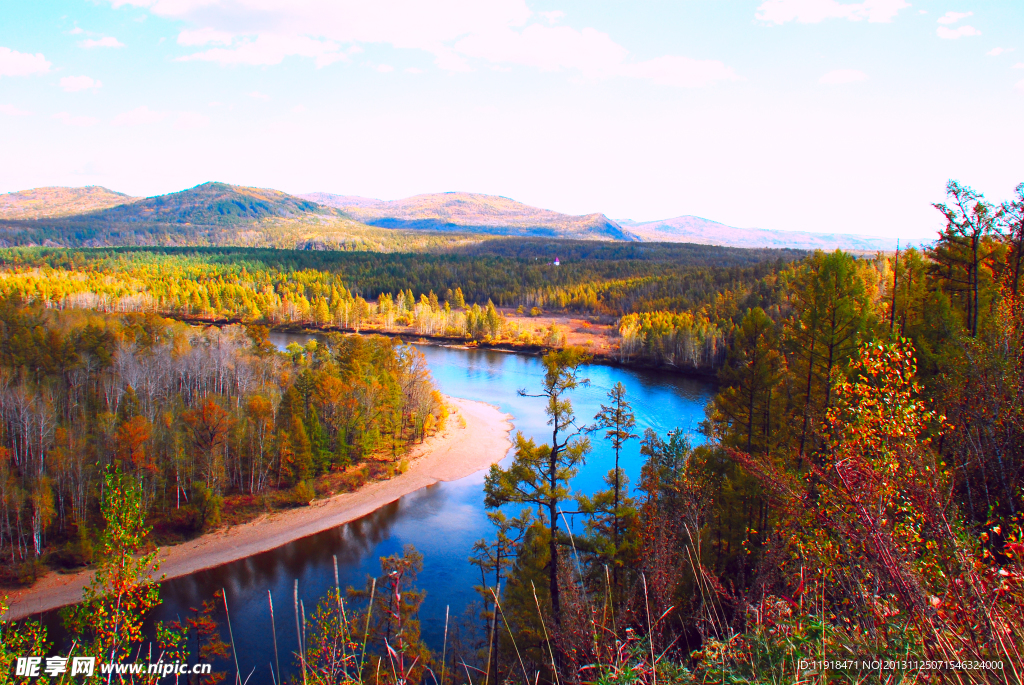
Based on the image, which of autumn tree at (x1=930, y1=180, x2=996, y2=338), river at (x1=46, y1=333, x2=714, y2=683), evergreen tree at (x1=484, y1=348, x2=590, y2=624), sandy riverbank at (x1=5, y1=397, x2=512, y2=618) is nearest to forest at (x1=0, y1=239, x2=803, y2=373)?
sandy riverbank at (x1=5, y1=397, x2=512, y2=618)

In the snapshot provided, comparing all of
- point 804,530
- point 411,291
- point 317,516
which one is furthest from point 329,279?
point 804,530

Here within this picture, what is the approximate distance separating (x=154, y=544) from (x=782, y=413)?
2436cm

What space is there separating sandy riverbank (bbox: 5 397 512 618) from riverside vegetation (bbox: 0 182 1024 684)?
3457 mm

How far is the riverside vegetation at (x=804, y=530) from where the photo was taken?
3.54 metres

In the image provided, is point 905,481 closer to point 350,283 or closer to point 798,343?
point 798,343

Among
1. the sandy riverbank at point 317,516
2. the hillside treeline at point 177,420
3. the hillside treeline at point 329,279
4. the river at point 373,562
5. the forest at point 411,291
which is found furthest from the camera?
the hillside treeline at point 329,279

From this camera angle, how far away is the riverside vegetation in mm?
3539

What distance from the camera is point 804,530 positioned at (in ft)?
22.4

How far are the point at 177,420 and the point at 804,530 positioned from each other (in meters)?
28.7

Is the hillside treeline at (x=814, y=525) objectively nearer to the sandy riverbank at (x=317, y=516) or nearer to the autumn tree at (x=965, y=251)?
the autumn tree at (x=965, y=251)

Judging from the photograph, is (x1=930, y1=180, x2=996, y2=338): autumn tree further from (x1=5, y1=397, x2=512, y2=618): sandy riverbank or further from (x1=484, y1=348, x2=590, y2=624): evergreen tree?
(x1=5, y1=397, x2=512, y2=618): sandy riverbank

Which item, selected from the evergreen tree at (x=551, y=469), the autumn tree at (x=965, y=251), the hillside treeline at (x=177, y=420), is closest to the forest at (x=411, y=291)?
the hillside treeline at (x=177, y=420)

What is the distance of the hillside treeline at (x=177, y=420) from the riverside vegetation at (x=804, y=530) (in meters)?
7.01

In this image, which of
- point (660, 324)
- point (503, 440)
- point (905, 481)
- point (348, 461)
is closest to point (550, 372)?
point (905, 481)
